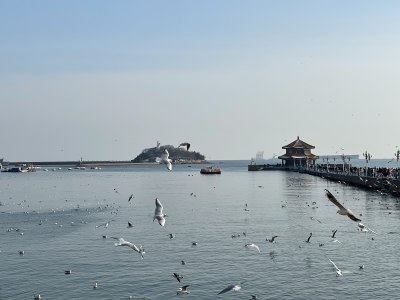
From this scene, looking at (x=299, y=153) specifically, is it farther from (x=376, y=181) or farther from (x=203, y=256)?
(x=203, y=256)

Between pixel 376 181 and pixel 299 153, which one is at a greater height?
pixel 299 153

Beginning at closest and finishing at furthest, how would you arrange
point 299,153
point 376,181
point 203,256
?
point 203,256 → point 376,181 → point 299,153

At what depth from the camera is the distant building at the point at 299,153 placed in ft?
598

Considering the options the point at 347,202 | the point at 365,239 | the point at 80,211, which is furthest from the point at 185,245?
the point at 347,202

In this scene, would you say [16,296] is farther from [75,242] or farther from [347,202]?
[347,202]

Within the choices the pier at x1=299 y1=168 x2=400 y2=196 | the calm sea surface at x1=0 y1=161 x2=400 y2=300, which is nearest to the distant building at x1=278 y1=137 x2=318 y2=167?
the pier at x1=299 y1=168 x2=400 y2=196

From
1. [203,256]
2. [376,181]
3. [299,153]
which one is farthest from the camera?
[299,153]

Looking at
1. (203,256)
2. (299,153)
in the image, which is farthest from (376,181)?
(299,153)

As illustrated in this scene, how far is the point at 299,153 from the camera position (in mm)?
183500

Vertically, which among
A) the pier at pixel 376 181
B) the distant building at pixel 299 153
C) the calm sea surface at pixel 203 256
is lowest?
the calm sea surface at pixel 203 256

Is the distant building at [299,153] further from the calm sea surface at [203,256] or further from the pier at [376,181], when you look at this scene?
the calm sea surface at [203,256]

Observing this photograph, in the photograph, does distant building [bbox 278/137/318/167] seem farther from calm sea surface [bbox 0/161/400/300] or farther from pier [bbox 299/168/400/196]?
calm sea surface [bbox 0/161/400/300]

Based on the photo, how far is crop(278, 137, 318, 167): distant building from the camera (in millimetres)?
182375

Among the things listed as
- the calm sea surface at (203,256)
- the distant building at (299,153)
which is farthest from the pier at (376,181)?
the distant building at (299,153)
